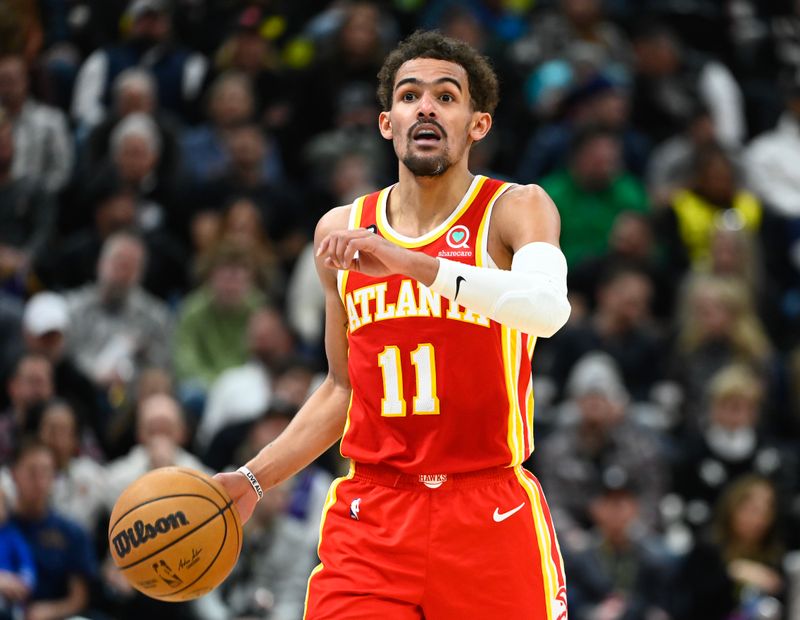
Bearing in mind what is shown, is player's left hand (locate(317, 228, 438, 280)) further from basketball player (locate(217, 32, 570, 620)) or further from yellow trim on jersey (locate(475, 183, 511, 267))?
yellow trim on jersey (locate(475, 183, 511, 267))

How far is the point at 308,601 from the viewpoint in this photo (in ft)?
17.7

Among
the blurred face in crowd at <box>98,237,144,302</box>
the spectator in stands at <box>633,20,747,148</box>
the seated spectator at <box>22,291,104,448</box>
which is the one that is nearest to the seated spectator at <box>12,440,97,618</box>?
the seated spectator at <box>22,291,104,448</box>

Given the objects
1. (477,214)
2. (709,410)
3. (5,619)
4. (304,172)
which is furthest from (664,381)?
(477,214)

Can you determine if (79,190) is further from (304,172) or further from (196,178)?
(304,172)

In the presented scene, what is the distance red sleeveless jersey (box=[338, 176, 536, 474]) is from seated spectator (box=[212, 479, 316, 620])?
15.0ft

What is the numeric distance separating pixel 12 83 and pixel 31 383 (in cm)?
363

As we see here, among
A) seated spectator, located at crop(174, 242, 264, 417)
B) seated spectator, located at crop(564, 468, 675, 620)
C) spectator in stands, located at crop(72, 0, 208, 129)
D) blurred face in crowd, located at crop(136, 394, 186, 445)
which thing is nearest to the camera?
seated spectator, located at crop(564, 468, 675, 620)

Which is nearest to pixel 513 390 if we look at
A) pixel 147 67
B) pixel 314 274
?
pixel 314 274

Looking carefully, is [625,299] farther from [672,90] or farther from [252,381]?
[672,90]

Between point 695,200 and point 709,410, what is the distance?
2.43m

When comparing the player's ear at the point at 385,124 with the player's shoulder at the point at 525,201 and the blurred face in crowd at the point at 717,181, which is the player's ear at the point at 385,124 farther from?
the blurred face in crowd at the point at 717,181

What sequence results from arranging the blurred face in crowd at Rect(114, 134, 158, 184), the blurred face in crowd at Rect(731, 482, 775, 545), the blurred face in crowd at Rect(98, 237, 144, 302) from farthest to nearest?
1. the blurred face in crowd at Rect(114, 134, 158, 184)
2. the blurred face in crowd at Rect(98, 237, 144, 302)
3. the blurred face in crowd at Rect(731, 482, 775, 545)

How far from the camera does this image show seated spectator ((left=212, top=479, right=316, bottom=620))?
9.91m

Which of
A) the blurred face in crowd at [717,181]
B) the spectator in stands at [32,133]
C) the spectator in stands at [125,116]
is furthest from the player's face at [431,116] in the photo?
the blurred face in crowd at [717,181]
